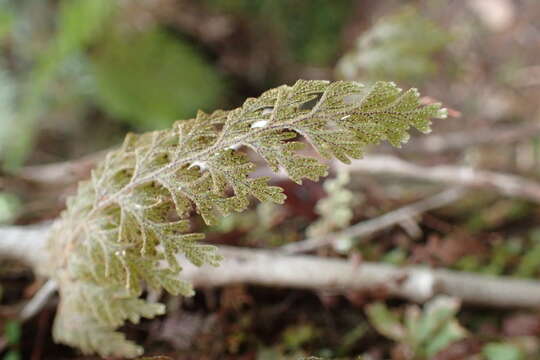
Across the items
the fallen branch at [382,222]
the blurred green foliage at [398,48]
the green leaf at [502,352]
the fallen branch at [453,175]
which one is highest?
the blurred green foliage at [398,48]

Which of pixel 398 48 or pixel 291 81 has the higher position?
pixel 291 81

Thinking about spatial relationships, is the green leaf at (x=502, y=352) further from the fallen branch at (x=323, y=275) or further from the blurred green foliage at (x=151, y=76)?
the blurred green foliage at (x=151, y=76)

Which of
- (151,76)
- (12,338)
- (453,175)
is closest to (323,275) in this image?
(453,175)

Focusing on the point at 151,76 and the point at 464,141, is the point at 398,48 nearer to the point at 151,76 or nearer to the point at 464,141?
the point at 464,141

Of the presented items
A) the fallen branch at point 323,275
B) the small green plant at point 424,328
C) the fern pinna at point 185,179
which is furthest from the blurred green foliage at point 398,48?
the fern pinna at point 185,179

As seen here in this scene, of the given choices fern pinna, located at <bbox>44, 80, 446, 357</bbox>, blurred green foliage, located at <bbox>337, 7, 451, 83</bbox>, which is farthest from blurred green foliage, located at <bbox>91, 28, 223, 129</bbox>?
fern pinna, located at <bbox>44, 80, 446, 357</bbox>

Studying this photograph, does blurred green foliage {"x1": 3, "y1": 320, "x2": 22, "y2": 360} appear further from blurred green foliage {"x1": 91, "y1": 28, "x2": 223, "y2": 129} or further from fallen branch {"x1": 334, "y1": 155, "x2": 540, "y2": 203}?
blurred green foliage {"x1": 91, "y1": 28, "x2": 223, "y2": 129}
